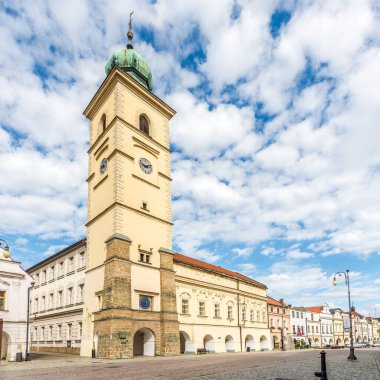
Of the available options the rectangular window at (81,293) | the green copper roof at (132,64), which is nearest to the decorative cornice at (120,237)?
the rectangular window at (81,293)

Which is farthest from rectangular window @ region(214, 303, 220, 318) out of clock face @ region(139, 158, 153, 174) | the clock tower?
clock face @ region(139, 158, 153, 174)

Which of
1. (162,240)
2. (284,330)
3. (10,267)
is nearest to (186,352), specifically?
Result: (162,240)

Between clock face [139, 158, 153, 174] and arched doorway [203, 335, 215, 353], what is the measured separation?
18419mm

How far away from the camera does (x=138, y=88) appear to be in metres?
37.1

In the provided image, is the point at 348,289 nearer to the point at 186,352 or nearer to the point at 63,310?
the point at 186,352

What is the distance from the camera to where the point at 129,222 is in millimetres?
31656

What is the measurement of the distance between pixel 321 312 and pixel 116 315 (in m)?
75.6

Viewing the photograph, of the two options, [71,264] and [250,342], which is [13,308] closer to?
[71,264]

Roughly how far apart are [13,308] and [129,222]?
10657mm

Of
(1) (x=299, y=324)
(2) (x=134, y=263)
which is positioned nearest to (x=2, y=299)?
(2) (x=134, y=263)

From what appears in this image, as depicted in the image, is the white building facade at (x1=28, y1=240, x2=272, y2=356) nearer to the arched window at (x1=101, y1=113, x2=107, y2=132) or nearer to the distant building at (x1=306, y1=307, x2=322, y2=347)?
the arched window at (x1=101, y1=113, x2=107, y2=132)

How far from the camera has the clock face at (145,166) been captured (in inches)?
1391

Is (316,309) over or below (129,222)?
below

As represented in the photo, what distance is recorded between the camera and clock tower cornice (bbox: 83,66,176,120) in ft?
117
